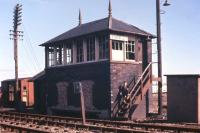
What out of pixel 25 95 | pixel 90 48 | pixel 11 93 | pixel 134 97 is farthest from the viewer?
pixel 11 93

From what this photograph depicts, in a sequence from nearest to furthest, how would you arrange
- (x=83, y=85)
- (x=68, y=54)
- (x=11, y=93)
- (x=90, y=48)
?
(x=90, y=48)
(x=83, y=85)
(x=68, y=54)
(x=11, y=93)

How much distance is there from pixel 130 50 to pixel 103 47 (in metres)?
2.10

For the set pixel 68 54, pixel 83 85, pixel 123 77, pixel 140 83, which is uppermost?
pixel 68 54

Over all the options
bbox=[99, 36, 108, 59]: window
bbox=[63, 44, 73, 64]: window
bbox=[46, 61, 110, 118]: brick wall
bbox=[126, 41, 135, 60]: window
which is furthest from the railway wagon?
bbox=[126, 41, 135, 60]: window

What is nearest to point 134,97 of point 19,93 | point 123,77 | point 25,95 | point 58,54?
point 123,77

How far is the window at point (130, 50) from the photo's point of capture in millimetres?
21853

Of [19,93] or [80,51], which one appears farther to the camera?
[19,93]

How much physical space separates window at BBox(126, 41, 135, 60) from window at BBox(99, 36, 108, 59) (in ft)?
5.68

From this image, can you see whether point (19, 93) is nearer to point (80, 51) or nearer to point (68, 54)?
point (68, 54)

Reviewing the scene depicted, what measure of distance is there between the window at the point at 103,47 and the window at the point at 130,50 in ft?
5.68

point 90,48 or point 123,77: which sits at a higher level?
point 90,48

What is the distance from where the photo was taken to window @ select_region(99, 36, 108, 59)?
21.0 metres

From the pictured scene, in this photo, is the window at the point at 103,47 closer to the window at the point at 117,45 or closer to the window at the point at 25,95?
the window at the point at 117,45

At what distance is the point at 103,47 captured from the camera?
2123 cm
